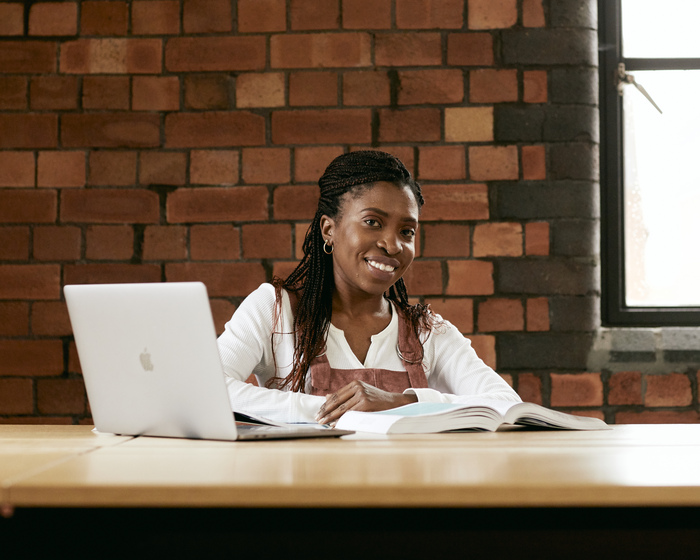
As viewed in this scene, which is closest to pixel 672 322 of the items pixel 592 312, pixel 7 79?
pixel 592 312

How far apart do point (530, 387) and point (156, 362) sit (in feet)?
4.55

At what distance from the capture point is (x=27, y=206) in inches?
85.3

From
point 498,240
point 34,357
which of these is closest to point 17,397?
point 34,357

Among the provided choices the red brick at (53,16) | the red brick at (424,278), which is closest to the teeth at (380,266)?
the red brick at (424,278)

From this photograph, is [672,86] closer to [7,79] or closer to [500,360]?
[500,360]

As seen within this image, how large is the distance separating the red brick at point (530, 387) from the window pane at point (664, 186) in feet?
1.49

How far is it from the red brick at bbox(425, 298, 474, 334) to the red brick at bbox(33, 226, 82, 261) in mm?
1088

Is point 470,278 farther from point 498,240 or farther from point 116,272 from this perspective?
point 116,272

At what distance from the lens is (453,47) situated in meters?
2.14

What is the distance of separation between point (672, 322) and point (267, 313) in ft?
4.24

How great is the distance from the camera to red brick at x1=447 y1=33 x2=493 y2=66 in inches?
84.3

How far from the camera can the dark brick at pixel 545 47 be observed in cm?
213
